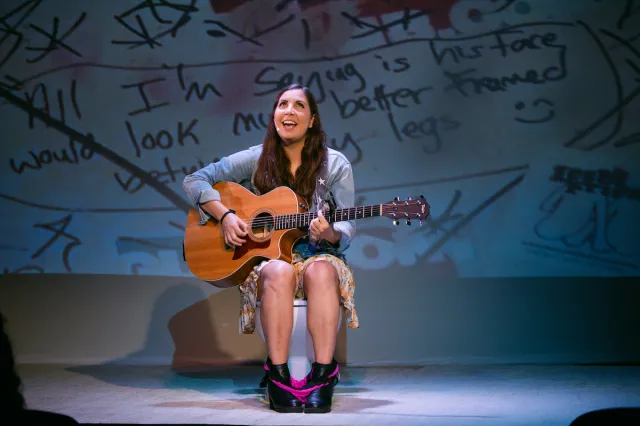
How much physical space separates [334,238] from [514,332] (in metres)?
1.72

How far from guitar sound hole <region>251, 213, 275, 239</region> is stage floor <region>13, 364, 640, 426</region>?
2.43ft

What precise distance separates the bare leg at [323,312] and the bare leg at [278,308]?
0.10 meters

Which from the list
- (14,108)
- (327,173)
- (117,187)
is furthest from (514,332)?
(14,108)

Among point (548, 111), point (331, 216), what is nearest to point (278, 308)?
point (331, 216)

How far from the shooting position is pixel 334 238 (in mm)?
3598

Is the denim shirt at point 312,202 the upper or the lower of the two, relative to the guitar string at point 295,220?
upper

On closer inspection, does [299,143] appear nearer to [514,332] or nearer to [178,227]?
[178,227]

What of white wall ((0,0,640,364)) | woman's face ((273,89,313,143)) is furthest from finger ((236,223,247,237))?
white wall ((0,0,640,364))

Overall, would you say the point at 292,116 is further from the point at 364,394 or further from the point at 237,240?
the point at 364,394

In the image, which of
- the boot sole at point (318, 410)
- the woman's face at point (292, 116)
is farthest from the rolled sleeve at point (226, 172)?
the boot sole at point (318, 410)

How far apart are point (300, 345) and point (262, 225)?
560 millimetres

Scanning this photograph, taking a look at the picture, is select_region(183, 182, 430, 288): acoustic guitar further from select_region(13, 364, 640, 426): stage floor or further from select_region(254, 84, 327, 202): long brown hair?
select_region(13, 364, 640, 426): stage floor

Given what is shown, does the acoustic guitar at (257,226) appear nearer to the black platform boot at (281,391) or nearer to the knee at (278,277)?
the knee at (278,277)

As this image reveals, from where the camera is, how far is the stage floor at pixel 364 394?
3256 mm
